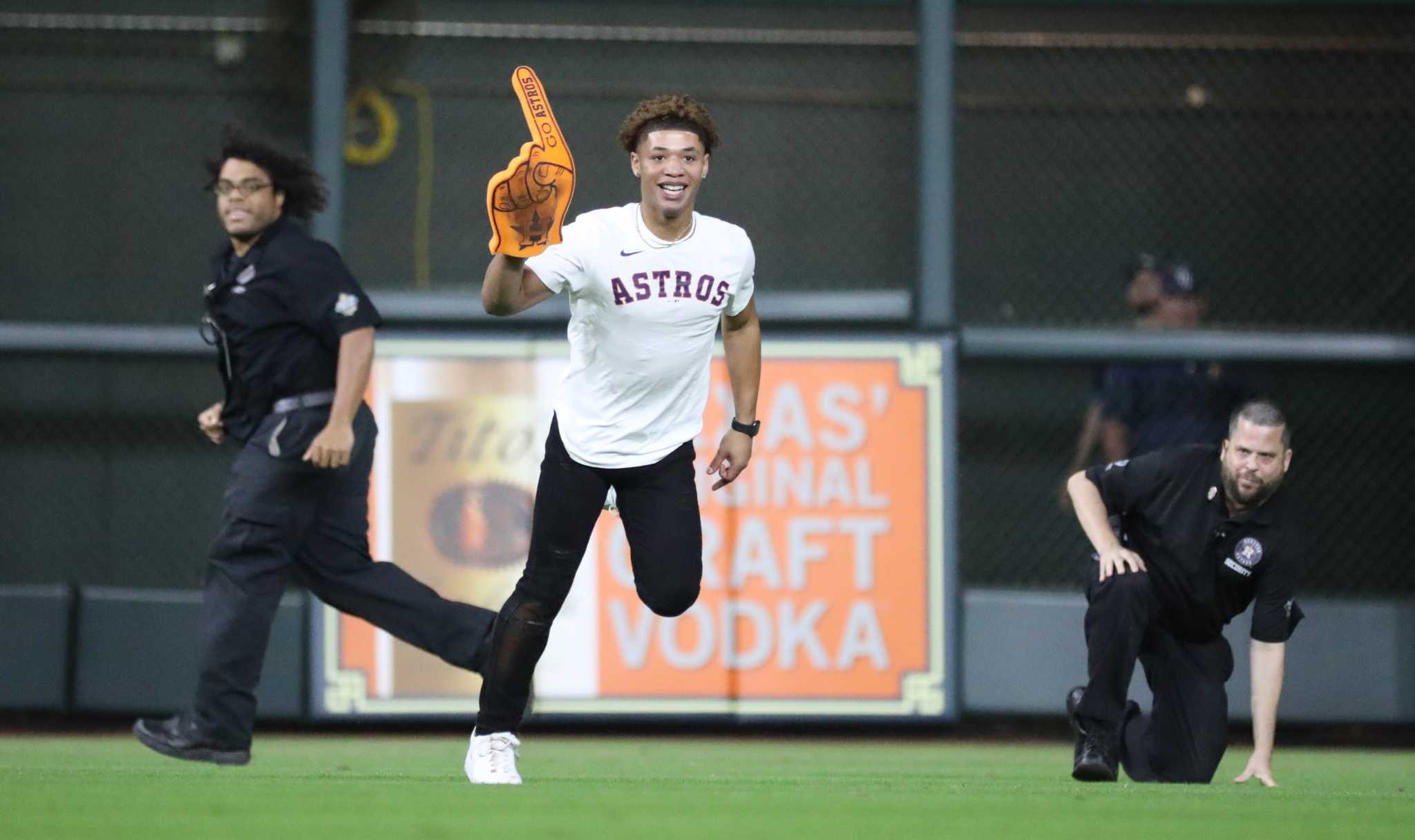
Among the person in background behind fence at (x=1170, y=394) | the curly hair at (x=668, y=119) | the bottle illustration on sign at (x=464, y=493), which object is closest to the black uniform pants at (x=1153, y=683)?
the curly hair at (x=668, y=119)

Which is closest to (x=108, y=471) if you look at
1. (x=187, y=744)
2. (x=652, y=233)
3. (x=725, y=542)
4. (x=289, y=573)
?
(x=725, y=542)

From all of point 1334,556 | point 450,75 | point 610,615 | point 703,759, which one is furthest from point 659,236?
point 1334,556

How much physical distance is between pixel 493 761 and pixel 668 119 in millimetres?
1796

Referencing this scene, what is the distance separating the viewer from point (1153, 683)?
6.32m

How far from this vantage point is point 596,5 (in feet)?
30.2

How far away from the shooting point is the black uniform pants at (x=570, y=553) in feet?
16.9

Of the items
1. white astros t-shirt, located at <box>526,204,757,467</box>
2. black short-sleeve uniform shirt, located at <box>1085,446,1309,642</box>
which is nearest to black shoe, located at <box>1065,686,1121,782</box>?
black short-sleeve uniform shirt, located at <box>1085,446,1309,642</box>

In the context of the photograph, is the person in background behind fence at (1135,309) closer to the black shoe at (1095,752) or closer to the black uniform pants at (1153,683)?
the black uniform pants at (1153,683)

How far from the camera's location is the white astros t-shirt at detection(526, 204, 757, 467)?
5.07 meters

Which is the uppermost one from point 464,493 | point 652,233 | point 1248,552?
point 652,233

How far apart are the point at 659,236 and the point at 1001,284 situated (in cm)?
458

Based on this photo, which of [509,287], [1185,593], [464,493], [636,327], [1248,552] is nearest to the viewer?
[509,287]

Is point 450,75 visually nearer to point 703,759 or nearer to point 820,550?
point 820,550

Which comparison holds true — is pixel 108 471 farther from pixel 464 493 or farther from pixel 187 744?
pixel 187 744
